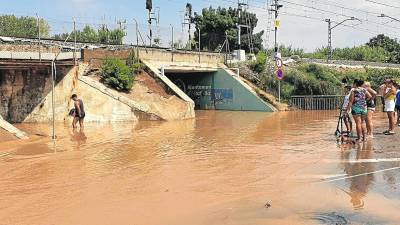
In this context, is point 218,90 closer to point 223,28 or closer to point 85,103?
point 85,103

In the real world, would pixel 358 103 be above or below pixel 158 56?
below

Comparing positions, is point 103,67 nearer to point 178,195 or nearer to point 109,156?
point 109,156

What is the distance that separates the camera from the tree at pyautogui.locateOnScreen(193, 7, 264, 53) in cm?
6256

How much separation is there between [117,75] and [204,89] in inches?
493

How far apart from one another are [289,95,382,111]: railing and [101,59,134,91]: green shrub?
1286cm

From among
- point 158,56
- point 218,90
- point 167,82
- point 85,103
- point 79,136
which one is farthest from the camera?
point 218,90

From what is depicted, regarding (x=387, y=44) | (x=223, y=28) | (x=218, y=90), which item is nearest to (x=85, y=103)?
(x=218, y=90)

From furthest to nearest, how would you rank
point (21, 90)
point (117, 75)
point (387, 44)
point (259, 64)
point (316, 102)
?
1. point (387, 44)
2. point (259, 64)
3. point (316, 102)
4. point (21, 90)
5. point (117, 75)

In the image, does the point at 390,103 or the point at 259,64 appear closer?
the point at 390,103

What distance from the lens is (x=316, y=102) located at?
118ft

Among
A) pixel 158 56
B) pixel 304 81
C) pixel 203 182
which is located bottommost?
pixel 203 182

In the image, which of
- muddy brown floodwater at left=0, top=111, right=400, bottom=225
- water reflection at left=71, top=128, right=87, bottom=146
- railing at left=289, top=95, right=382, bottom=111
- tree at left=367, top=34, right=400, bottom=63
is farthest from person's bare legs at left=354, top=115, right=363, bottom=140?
tree at left=367, top=34, right=400, bottom=63

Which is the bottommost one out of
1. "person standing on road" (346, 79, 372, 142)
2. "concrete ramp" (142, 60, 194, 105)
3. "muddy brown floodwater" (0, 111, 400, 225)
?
"muddy brown floodwater" (0, 111, 400, 225)

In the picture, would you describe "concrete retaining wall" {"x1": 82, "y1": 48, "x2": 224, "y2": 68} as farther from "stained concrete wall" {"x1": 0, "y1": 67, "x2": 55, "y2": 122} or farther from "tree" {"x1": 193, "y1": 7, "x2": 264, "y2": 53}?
"tree" {"x1": 193, "y1": 7, "x2": 264, "y2": 53}
